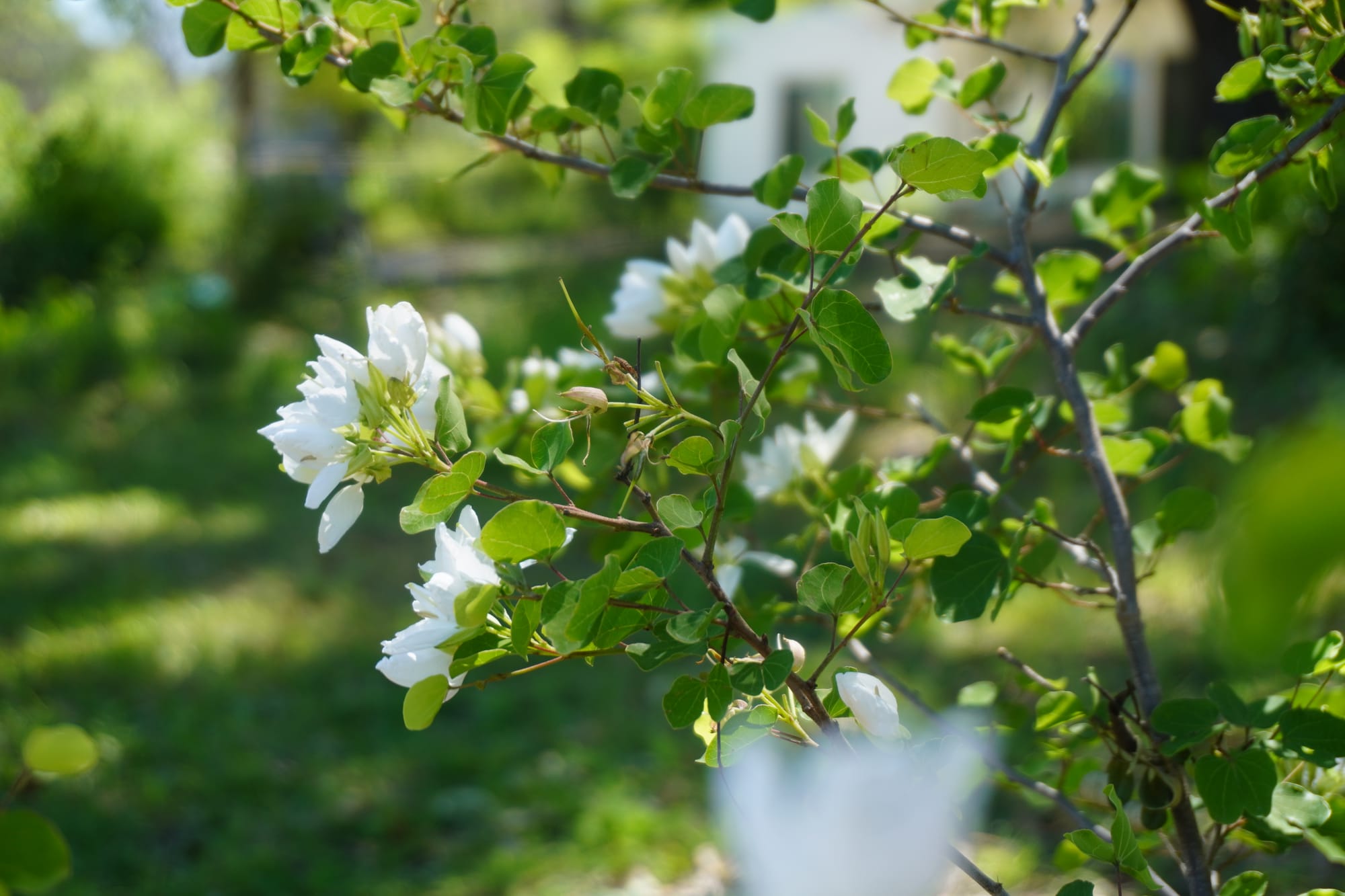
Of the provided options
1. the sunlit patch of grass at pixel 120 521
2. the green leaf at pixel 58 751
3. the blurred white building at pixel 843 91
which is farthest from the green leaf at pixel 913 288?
the blurred white building at pixel 843 91

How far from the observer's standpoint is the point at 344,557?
3.32 metres

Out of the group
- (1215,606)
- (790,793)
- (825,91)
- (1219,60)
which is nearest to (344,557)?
(790,793)

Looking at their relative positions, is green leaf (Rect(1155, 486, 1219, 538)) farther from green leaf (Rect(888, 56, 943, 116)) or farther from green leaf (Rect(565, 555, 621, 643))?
green leaf (Rect(565, 555, 621, 643))

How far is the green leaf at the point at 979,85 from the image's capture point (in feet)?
2.78

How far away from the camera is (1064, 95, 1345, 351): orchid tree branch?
67cm

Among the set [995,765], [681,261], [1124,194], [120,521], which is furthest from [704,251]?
[120,521]

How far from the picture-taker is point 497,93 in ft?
2.47

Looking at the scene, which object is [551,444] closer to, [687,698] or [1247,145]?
[687,698]

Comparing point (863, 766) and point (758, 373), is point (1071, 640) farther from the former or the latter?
point (863, 766)

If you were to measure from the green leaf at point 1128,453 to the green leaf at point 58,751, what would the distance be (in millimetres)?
721

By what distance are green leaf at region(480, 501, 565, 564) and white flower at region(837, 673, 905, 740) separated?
0.53 ft

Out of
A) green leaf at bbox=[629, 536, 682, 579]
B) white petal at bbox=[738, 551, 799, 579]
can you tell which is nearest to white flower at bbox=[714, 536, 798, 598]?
white petal at bbox=[738, 551, 799, 579]

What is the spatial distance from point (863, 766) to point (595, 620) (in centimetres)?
15

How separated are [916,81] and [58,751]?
0.76 metres
